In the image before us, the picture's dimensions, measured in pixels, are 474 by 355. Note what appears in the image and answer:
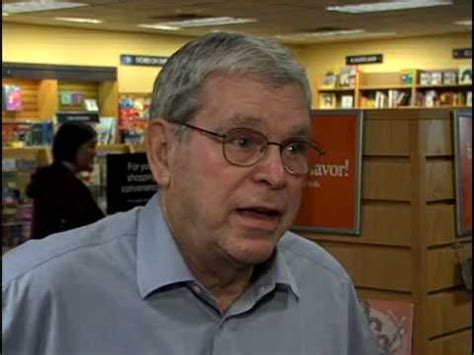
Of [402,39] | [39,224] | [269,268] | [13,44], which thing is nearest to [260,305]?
[269,268]

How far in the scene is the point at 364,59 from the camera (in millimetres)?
15219

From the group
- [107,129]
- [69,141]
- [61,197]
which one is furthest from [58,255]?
[107,129]

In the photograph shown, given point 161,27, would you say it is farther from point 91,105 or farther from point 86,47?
point 91,105

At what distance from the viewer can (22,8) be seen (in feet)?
34.3

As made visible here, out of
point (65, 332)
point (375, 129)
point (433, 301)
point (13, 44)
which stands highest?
point (13, 44)

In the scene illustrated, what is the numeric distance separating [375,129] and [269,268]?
1596mm

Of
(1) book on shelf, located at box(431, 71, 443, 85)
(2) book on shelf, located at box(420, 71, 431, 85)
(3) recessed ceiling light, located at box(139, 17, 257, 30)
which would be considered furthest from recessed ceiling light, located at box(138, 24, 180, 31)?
(1) book on shelf, located at box(431, 71, 443, 85)

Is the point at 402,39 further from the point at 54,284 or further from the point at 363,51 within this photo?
the point at 54,284

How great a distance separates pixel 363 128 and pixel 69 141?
289 cm

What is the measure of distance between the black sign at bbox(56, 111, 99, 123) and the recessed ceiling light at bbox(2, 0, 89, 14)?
166 centimetres

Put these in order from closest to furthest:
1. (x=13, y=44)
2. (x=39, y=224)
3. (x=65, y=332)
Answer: (x=65, y=332) < (x=39, y=224) < (x=13, y=44)

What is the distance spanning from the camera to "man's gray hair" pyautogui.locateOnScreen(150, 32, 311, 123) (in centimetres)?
139

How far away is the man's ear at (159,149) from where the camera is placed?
1452 mm

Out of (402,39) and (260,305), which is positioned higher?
(402,39)
